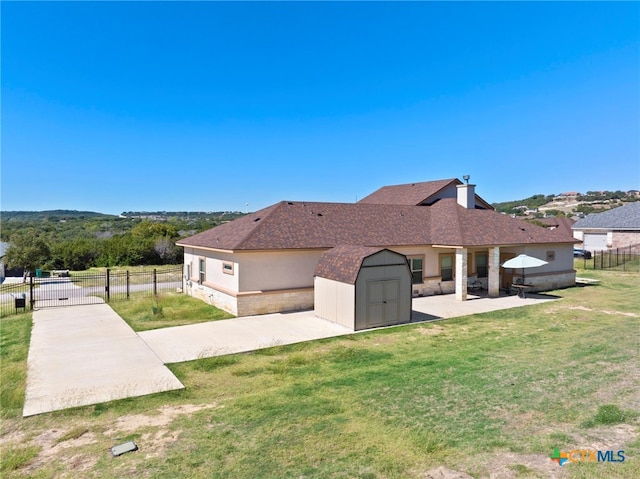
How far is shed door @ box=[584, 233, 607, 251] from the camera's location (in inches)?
1811

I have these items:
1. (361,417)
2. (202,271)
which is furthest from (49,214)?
(361,417)

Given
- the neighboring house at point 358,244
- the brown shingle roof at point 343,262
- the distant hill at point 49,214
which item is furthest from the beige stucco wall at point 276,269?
the distant hill at point 49,214

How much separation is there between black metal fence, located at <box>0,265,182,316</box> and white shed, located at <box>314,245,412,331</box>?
9.87 meters

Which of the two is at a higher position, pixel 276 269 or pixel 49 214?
pixel 49 214

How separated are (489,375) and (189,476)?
6855 mm

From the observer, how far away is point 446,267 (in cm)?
2183

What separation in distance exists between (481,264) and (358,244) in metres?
8.18

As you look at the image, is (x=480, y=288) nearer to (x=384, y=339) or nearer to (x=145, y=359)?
(x=384, y=339)

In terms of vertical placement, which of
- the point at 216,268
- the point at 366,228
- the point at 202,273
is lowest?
the point at 202,273

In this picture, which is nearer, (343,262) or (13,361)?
(13,361)

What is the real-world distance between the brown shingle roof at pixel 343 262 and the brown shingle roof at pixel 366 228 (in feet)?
5.35

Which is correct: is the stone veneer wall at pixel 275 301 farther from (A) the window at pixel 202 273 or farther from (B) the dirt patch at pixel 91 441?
(B) the dirt patch at pixel 91 441

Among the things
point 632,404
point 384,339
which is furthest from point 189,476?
point 384,339

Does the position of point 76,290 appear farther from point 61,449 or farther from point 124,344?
point 61,449
